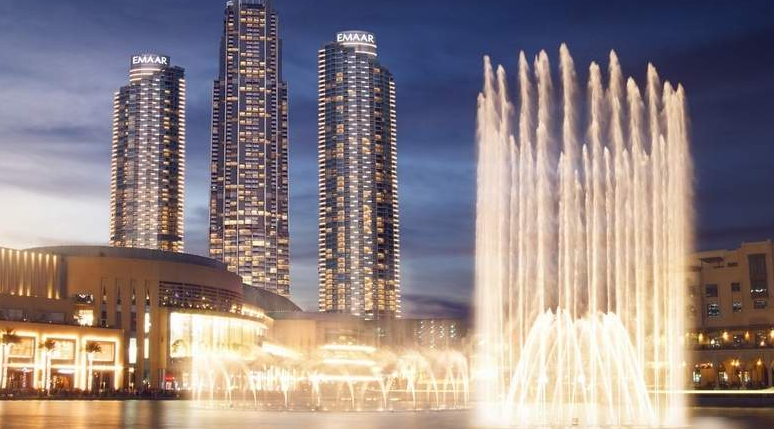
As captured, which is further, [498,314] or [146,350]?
[146,350]

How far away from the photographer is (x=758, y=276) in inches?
4850

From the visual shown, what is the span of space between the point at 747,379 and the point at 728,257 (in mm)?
18127

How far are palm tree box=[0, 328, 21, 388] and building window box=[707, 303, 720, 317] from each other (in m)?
89.0

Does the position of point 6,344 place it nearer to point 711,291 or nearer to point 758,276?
point 711,291

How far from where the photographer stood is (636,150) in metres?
49.5

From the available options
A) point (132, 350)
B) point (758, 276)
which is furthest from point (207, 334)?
point (758, 276)

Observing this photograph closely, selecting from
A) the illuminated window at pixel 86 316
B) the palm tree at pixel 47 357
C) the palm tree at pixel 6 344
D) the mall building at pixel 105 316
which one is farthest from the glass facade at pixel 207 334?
the palm tree at pixel 6 344

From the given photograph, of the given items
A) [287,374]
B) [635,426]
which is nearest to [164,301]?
[287,374]

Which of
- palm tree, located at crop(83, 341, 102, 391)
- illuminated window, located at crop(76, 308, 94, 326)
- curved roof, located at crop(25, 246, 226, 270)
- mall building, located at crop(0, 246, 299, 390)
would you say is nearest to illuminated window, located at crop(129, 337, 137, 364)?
mall building, located at crop(0, 246, 299, 390)

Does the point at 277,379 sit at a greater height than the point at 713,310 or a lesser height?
lesser

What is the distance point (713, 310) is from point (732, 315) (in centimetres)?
343

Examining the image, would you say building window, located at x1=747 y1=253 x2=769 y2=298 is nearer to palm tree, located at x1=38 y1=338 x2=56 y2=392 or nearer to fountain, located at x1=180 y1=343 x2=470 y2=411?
fountain, located at x1=180 y1=343 x2=470 y2=411

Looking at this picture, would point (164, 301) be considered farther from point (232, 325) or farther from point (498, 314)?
point (498, 314)

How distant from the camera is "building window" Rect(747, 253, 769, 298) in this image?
122m
